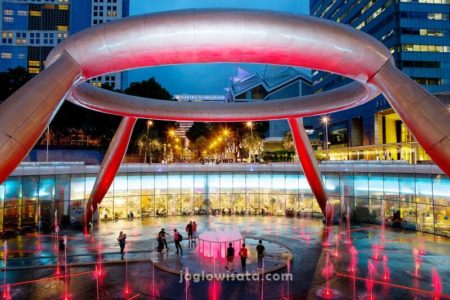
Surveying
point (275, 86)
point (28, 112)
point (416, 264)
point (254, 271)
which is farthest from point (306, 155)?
point (275, 86)

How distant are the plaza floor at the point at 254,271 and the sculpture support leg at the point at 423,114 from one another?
8190mm

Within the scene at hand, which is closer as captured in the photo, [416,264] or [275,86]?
[416,264]

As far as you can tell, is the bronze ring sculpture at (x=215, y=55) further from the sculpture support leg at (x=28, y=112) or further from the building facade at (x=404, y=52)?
the building facade at (x=404, y=52)

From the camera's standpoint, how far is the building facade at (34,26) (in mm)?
139875

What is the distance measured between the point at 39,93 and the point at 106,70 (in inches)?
117

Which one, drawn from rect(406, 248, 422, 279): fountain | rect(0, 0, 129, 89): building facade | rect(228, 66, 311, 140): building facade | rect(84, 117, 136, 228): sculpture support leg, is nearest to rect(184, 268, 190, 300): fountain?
rect(406, 248, 422, 279): fountain

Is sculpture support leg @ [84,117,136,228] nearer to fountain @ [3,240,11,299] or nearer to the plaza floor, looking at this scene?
the plaza floor

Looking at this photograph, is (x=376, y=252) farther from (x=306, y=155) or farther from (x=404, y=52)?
(x=404, y=52)

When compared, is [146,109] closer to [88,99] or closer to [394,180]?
[88,99]

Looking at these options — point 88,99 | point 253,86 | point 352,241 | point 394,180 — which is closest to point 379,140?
point 394,180

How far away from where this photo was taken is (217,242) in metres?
21.0

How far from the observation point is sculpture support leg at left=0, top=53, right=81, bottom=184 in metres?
9.36

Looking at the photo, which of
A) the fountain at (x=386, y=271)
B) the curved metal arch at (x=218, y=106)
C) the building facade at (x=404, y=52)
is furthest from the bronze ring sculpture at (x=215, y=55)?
the building facade at (x=404, y=52)

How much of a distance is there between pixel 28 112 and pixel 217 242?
14005 millimetres
